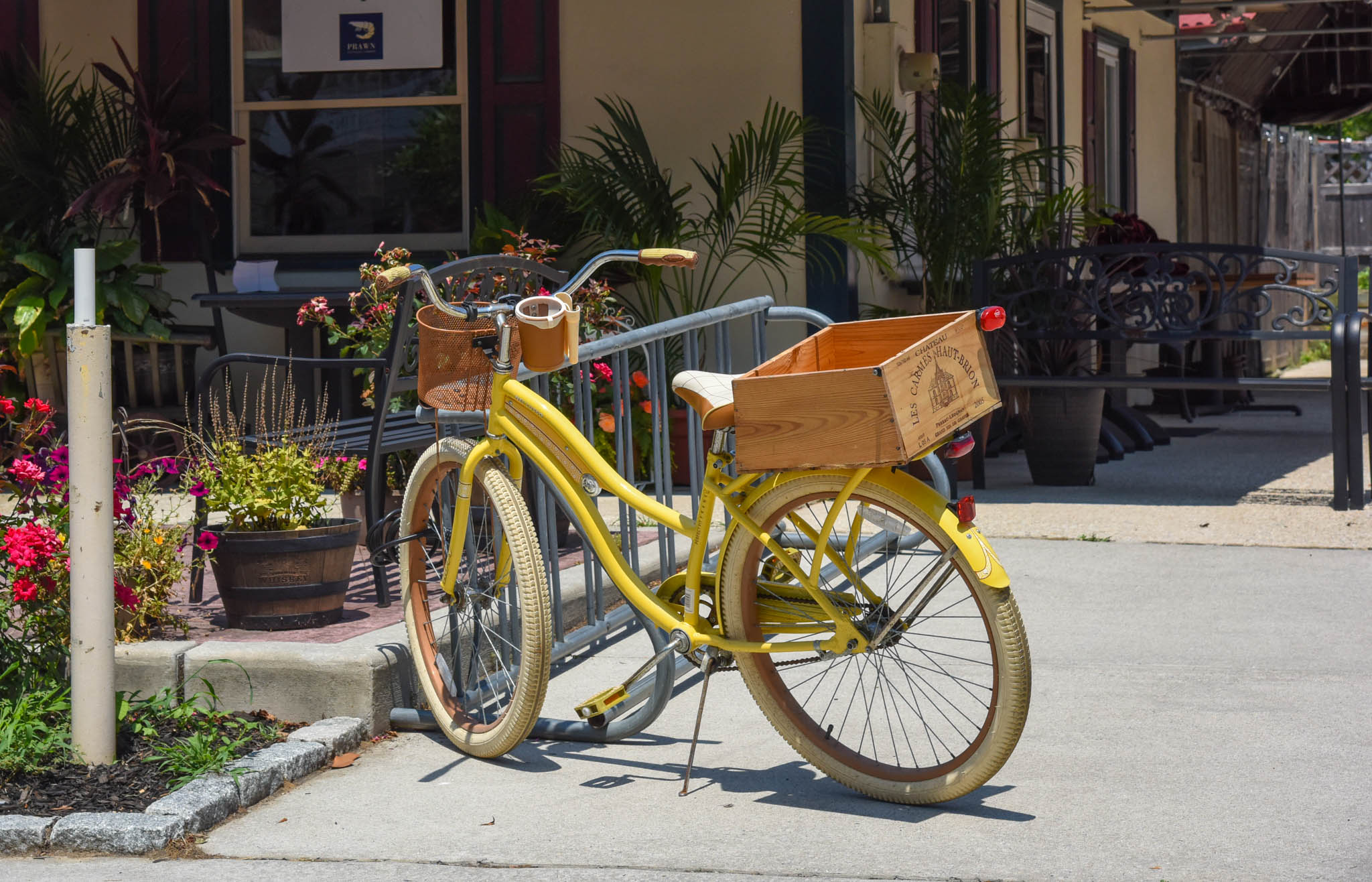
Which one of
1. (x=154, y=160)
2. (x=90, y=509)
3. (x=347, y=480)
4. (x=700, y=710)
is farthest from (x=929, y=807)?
(x=154, y=160)

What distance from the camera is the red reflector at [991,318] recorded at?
3070 millimetres

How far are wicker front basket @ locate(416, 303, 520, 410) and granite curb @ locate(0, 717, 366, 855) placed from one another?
86 centimetres

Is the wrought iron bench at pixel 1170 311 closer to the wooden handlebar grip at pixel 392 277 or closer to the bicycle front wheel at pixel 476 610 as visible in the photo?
the bicycle front wheel at pixel 476 610

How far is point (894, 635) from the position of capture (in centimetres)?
324

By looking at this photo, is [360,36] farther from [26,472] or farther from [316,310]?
[26,472]

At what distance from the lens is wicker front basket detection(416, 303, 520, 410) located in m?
3.65

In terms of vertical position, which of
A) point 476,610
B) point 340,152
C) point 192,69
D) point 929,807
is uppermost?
point 192,69

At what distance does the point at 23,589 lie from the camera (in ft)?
12.0

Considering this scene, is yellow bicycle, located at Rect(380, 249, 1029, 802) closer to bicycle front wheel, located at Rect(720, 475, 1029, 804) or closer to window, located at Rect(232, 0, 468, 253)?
bicycle front wheel, located at Rect(720, 475, 1029, 804)

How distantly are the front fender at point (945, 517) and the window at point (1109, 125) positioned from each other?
9394 mm

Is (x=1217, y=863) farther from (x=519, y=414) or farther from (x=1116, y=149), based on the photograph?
(x=1116, y=149)

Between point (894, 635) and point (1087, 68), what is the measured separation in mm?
9295

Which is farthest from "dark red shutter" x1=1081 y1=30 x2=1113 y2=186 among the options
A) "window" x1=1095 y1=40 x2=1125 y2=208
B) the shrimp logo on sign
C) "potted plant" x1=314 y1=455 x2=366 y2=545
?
"potted plant" x1=314 y1=455 x2=366 y2=545

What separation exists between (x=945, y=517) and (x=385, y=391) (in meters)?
2.07
